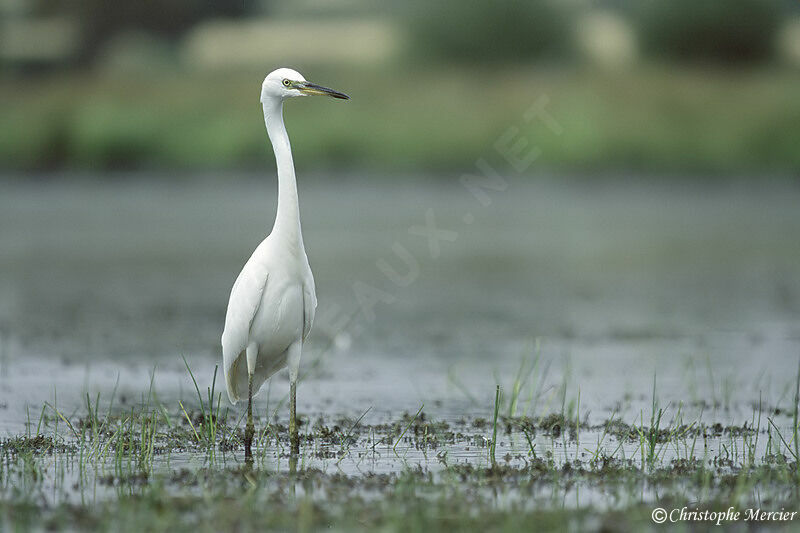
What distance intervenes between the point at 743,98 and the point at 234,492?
110ft

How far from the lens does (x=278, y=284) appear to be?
308 inches

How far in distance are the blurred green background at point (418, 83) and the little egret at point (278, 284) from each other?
2882cm

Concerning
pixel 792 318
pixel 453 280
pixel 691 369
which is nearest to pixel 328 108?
pixel 453 280

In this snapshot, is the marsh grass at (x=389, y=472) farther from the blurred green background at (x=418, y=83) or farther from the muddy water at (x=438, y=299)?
the blurred green background at (x=418, y=83)

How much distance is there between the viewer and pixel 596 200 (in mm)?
33750

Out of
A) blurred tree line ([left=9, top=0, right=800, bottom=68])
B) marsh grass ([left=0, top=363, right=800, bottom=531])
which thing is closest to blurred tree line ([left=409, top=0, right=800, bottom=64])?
blurred tree line ([left=9, top=0, right=800, bottom=68])

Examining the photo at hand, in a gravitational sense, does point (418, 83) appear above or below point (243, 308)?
above

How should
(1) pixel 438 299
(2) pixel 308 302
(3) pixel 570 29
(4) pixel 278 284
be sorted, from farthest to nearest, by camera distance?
(3) pixel 570 29 < (1) pixel 438 299 < (2) pixel 308 302 < (4) pixel 278 284

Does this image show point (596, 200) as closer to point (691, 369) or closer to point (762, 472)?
point (691, 369)

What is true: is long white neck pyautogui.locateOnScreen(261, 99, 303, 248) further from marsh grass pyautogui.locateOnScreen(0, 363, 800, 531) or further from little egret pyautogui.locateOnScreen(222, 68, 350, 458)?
marsh grass pyautogui.locateOnScreen(0, 363, 800, 531)

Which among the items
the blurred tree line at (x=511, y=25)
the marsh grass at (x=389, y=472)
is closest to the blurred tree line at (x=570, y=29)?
the blurred tree line at (x=511, y=25)

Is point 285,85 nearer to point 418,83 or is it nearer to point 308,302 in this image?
point 308,302

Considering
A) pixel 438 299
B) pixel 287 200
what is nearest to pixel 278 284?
pixel 287 200

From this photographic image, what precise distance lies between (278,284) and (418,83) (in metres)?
31.2
